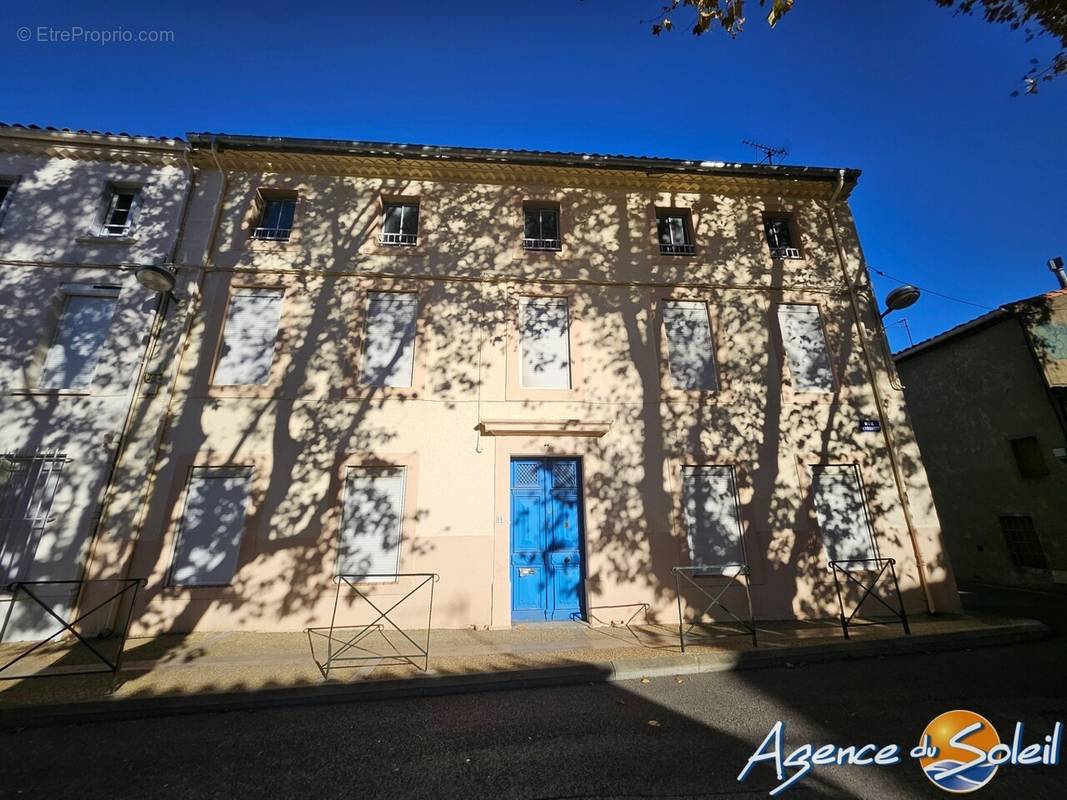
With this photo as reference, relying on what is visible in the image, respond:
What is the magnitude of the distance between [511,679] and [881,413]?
352 inches

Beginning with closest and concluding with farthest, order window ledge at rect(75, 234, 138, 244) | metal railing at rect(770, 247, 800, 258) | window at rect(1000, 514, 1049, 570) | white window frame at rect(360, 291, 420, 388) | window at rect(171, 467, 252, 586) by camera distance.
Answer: window at rect(171, 467, 252, 586) < white window frame at rect(360, 291, 420, 388) < window ledge at rect(75, 234, 138, 244) < metal railing at rect(770, 247, 800, 258) < window at rect(1000, 514, 1049, 570)

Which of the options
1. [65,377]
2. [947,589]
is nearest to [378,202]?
[65,377]

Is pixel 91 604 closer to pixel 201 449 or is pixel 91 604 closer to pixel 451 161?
pixel 201 449

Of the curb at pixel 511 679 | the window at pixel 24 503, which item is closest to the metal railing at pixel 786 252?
the curb at pixel 511 679

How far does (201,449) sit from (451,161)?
7.81 metres

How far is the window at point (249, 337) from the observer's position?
8.10 m

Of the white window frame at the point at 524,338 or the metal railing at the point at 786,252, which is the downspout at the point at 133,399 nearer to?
the white window frame at the point at 524,338

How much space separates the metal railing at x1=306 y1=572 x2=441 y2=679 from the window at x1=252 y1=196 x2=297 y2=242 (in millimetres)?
7412

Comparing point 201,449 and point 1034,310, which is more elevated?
point 1034,310

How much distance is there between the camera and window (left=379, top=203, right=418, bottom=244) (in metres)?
9.44

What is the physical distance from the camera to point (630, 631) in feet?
22.5

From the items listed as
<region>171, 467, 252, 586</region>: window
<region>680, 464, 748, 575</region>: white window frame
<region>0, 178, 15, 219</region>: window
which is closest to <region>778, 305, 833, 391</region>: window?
<region>680, 464, 748, 575</region>: white window frame

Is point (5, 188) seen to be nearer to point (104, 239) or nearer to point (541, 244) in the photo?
point (104, 239)

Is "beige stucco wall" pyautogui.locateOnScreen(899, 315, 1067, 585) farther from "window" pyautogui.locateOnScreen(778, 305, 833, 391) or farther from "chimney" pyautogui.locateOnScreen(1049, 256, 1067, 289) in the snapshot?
"window" pyautogui.locateOnScreen(778, 305, 833, 391)
